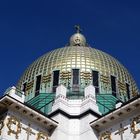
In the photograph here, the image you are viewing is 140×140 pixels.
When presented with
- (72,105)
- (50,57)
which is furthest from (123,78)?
(72,105)

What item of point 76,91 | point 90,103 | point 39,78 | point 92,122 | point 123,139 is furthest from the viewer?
point 39,78

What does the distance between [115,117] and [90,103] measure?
10.4 ft

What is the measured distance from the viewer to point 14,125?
80.4ft

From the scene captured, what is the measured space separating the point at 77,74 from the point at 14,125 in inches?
410

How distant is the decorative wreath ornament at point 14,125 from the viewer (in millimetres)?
24123

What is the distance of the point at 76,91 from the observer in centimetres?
3200

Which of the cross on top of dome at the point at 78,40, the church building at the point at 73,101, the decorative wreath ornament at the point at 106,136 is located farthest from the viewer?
the cross on top of dome at the point at 78,40

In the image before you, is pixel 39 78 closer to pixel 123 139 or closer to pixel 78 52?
pixel 78 52

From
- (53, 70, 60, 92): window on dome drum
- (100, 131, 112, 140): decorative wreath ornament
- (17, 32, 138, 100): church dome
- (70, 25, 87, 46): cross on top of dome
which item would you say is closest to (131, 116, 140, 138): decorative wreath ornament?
(100, 131, 112, 140): decorative wreath ornament

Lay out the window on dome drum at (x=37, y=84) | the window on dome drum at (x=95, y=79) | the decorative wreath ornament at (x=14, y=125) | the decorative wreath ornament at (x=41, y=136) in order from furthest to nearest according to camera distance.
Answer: the window on dome drum at (x=37, y=84), the window on dome drum at (x=95, y=79), the decorative wreath ornament at (x=41, y=136), the decorative wreath ornament at (x=14, y=125)

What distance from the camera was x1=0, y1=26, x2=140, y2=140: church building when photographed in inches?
963

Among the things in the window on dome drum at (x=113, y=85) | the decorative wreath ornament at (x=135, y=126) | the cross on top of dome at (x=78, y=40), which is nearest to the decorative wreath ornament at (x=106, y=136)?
the decorative wreath ornament at (x=135, y=126)

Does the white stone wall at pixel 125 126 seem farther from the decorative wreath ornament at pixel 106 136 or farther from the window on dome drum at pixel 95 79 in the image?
the window on dome drum at pixel 95 79

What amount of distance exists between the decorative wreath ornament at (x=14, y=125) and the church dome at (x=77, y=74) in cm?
802
